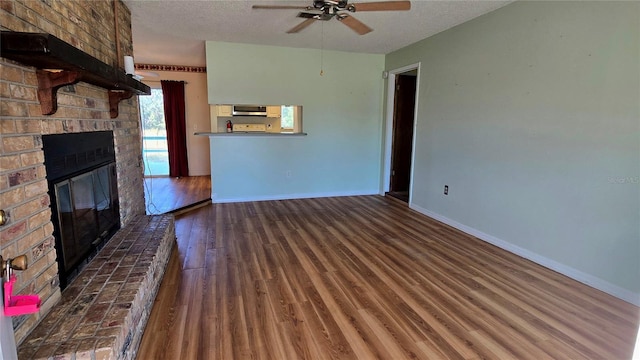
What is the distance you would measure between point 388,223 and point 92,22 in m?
3.44

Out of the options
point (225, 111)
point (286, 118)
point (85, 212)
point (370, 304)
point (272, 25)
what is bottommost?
point (370, 304)

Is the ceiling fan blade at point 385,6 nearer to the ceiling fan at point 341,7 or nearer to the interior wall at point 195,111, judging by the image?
the ceiling fan at point 341,7

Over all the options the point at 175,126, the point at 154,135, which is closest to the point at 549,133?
the point at 175,126

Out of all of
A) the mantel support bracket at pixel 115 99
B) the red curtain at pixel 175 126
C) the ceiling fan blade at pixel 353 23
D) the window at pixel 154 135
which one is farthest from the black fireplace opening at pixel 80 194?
the window at pixel 154 135

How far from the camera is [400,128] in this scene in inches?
211

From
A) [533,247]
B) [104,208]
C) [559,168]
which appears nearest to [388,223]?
[533,247]

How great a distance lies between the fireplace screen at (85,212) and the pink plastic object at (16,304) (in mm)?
1234

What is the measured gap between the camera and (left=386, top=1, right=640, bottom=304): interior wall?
2.25 metres

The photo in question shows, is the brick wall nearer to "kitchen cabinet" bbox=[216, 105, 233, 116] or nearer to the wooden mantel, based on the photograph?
the wooden mantel

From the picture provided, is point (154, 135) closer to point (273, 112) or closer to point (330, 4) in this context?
point (273, 112)

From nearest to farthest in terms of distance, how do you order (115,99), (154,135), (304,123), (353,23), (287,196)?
1. (115,99)
2. (353,23)
3. (304,123)
4. (287,196)
5. (154,135)

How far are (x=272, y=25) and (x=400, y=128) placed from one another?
8.86 feet

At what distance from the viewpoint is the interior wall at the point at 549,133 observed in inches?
88.6

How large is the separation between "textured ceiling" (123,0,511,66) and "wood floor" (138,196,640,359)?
7.63 ft
